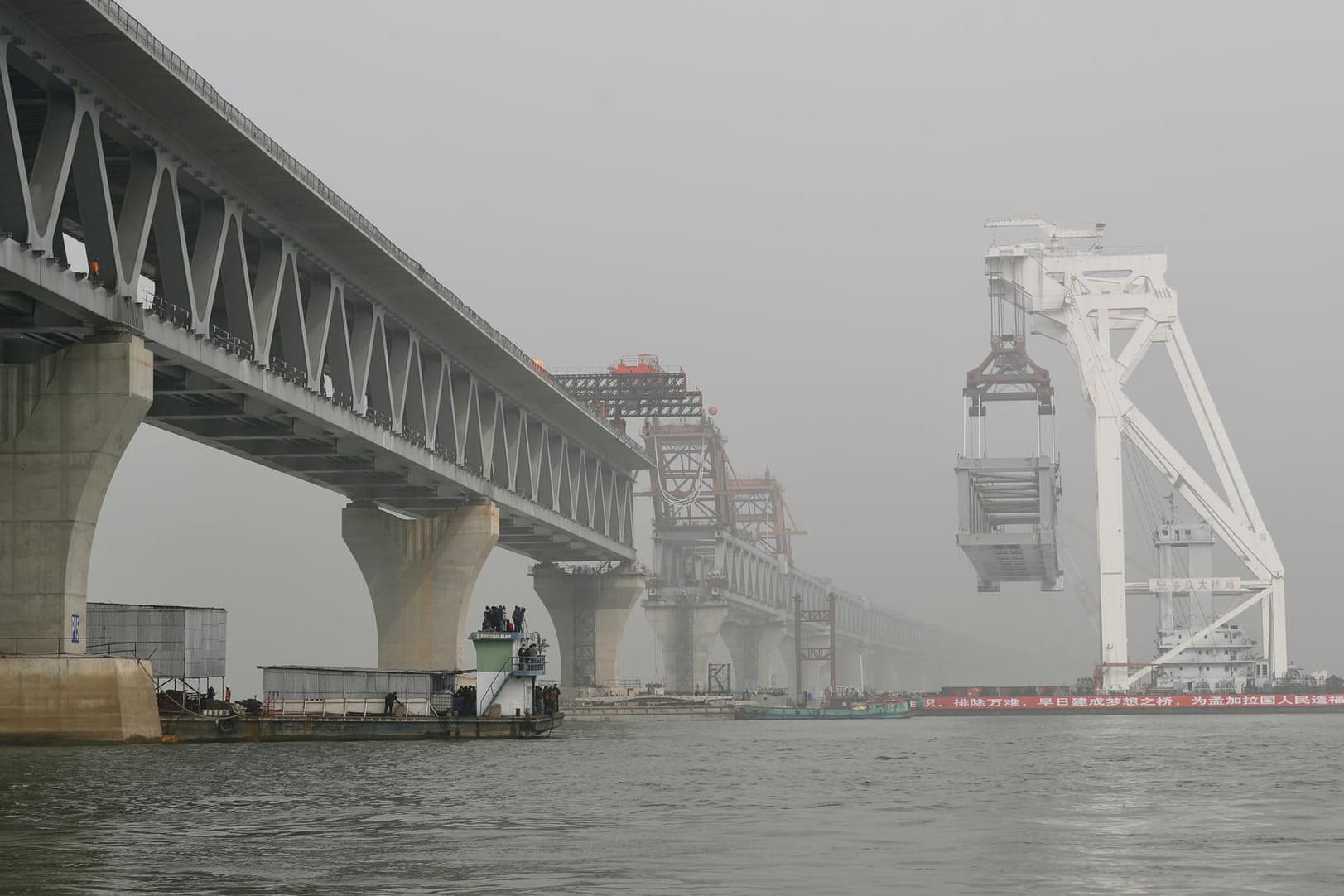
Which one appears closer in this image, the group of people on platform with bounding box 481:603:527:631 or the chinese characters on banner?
the group of people on platform with bounding box 481:603:527:631

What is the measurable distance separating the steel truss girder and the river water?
1348 cm

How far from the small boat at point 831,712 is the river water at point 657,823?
9227cm

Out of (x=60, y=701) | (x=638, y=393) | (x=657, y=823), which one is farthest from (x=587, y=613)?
(x=657, y=823)

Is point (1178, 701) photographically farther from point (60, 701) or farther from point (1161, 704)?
point (60, 701)

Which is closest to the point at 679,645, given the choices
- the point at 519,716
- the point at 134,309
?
the point at 519,716

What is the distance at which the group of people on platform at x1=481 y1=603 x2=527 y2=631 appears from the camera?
255 ft

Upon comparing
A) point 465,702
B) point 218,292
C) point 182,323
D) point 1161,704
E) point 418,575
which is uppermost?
point 218,292

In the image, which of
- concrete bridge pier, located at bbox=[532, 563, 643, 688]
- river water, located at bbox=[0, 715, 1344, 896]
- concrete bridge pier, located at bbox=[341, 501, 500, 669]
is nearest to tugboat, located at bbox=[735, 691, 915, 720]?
concrete bridge pier, located at bbox=[532, 563, 643, 688]

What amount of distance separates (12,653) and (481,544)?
44.5 m

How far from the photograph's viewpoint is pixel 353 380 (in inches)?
2844

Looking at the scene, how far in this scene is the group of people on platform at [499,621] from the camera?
7762cm

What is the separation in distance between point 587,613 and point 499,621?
2602 inches

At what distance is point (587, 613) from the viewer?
144 meters

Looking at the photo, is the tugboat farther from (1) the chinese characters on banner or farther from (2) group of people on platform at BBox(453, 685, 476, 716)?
(2) group of people on platform at BBox(453, 685, 476, 716)
